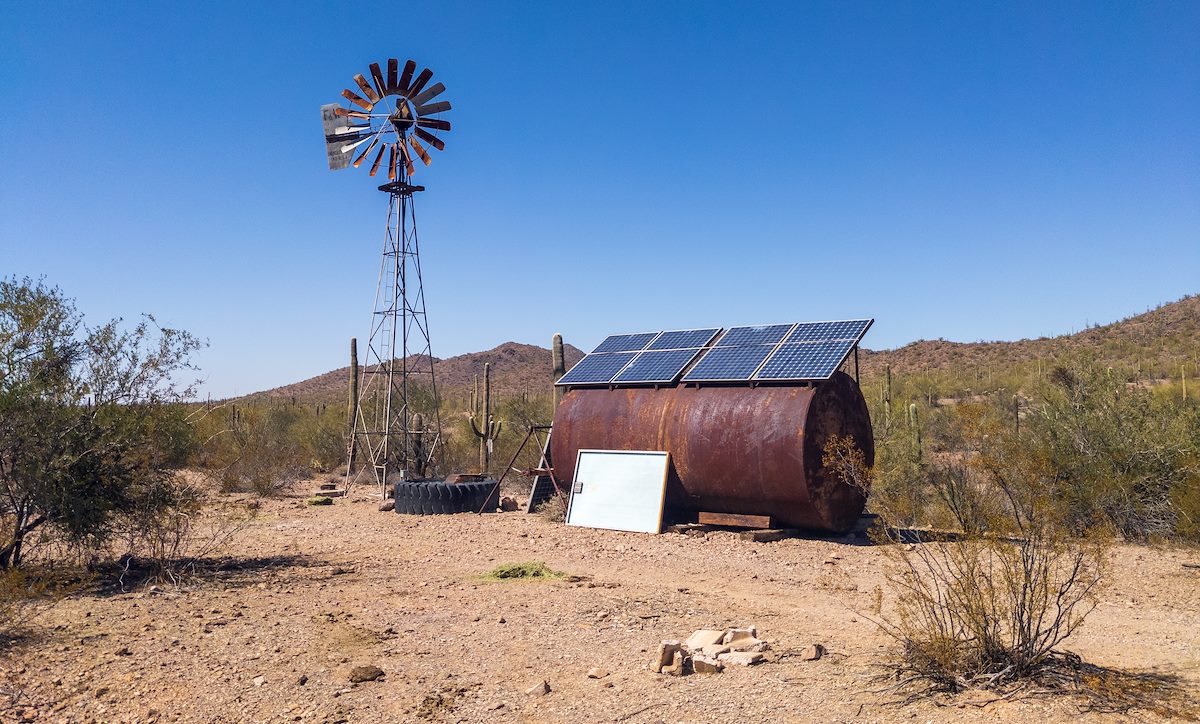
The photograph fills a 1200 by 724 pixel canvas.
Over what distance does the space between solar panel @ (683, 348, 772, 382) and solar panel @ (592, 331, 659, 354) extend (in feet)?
6.44

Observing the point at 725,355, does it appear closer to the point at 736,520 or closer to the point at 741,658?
the point at 736,520

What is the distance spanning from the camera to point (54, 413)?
32.9 ft

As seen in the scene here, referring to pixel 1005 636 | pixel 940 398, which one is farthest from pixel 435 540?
pixel 940 398

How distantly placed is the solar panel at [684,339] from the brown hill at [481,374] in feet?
178

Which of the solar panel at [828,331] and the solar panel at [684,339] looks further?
the solar panel at [684,339]

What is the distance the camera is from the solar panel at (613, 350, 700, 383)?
15.9 metres

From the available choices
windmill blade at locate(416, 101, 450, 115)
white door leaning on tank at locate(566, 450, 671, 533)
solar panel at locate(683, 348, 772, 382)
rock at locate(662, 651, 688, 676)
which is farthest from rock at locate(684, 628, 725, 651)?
windmill blade at locate(416, 101, 450, 115)

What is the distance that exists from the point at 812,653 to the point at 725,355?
8938 mm

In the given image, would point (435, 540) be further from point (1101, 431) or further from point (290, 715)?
point (1101, 431)

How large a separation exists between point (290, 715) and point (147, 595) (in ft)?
14.5

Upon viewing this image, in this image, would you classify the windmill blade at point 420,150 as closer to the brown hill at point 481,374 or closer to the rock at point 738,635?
the rock at point 738,635

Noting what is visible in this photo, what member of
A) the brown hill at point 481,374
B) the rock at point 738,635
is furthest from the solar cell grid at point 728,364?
the brown hill at point 481,374

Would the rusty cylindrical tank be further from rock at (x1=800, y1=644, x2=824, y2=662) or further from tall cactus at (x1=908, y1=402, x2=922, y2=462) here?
rock at (x1=800, y1=644, x2=824, y2=662)

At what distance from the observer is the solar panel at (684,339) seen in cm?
1677
